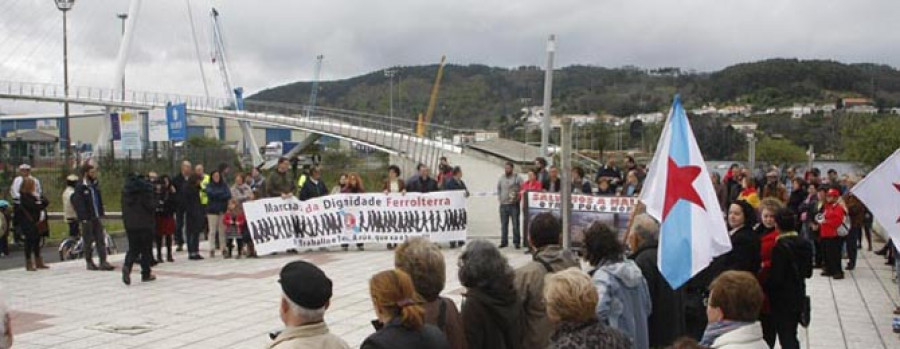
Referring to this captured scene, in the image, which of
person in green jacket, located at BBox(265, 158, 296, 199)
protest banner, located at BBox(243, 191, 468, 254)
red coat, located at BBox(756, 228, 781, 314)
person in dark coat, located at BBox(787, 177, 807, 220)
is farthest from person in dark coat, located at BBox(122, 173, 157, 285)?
person in dark coat, located at BBox(787, 177, 807, 220)

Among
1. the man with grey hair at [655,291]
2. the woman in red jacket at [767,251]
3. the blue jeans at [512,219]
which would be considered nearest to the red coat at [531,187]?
the blue jeans at [512,219]

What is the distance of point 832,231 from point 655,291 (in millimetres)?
8577

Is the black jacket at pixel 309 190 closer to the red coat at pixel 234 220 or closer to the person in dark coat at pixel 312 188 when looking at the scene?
the person in dark coat at pixel 312 188

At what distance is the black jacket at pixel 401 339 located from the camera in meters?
3.52

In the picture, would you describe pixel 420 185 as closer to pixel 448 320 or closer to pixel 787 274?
pixel 787 274

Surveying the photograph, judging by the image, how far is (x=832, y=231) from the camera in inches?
507

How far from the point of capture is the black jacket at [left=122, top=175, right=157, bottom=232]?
40.0 ft

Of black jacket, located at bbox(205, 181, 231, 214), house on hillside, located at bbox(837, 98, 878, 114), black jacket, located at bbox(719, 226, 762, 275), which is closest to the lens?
black jacket, located at bbox(719, 226, 762, 275)

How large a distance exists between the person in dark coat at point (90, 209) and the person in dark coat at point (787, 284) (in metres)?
10.7

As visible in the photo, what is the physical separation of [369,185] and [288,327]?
32348 millimetres

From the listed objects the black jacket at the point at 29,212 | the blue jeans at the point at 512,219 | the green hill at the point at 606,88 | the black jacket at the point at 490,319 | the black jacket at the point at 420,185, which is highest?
the green hill at the point at 606,88

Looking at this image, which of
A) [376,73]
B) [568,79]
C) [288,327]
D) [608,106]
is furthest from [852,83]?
[288,327]

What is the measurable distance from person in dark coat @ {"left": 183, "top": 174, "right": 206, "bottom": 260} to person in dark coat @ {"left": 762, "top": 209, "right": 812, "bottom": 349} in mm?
11307

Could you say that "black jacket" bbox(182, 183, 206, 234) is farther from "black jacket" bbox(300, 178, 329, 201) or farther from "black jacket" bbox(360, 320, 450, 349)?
"black jacket" bbox(360, 320, 450, 349)
